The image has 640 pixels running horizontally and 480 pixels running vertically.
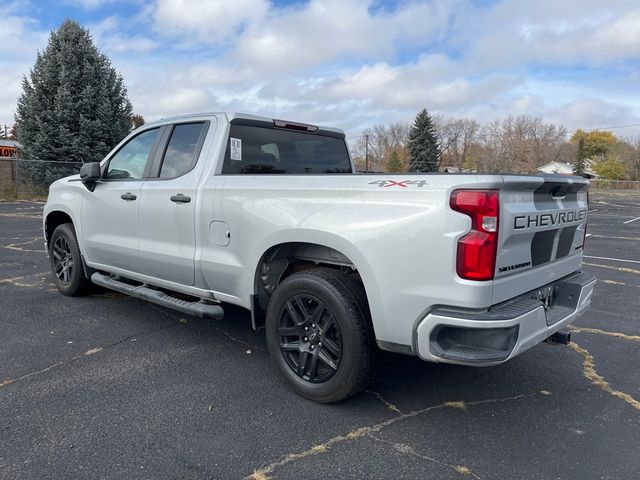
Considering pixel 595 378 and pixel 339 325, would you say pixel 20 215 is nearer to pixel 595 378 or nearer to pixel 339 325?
pixel 339 325

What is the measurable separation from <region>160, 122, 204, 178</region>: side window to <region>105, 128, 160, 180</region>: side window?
0.29 m

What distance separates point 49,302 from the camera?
217 inches

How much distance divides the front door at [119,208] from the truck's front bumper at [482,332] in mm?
2927

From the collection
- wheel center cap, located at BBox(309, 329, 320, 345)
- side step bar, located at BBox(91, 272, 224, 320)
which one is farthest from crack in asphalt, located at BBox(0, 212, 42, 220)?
wheel center cap, located at BBox(309, 329, 320, 345)

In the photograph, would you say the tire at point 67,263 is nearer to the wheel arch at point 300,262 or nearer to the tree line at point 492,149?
the wheel arch at point 300,262

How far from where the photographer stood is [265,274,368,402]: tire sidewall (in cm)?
300

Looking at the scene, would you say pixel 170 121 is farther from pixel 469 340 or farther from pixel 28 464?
pixel 469 340

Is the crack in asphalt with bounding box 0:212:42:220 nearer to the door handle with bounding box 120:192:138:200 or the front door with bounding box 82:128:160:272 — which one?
the front door with bounding box 82:128:160:272

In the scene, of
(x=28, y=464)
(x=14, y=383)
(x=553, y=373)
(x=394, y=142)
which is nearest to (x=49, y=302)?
(x=14, y=383)

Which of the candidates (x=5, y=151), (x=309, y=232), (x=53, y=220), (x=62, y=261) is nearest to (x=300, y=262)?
(x=309, y=232)

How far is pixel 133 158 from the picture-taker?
4.81m

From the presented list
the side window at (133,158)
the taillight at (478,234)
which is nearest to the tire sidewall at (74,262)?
the side window at (133,158)

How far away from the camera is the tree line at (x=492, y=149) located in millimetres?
57562

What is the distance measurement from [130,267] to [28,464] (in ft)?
7.54
